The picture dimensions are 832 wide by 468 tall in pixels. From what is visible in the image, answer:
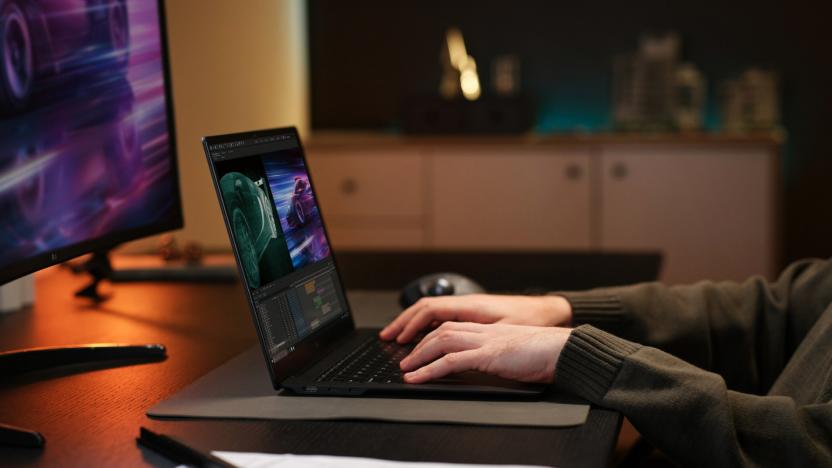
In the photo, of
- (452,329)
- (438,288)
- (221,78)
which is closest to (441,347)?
(452,329)

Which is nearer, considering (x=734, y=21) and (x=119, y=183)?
(x=119, y=183)

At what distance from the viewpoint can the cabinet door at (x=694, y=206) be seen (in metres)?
3.43

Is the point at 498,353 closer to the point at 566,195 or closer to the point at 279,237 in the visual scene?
the point at 279,237

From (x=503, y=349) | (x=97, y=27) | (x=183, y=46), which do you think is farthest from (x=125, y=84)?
(x=183, y=46)

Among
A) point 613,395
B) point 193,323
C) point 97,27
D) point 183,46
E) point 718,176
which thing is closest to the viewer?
point 613,395

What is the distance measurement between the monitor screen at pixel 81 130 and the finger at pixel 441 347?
398 mm

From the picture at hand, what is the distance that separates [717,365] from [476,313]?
0.33 metres

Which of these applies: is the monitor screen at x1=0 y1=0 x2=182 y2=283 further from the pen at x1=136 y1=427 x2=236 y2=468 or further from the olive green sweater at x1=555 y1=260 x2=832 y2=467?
the olive green sweater at x1=555 y1=260 x2=832 y2=467

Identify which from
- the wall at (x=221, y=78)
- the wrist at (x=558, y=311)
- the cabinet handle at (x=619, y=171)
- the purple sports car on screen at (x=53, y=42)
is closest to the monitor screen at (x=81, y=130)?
the purple sports car on screen at (x=53, y=42)

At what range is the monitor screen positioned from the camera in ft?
3.50

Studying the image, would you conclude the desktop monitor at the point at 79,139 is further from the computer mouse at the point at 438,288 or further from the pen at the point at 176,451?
the computer mouse at the point at 438,288

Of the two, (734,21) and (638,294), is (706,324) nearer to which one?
(638,294)

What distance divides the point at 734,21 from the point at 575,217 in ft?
3.00

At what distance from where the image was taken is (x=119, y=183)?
1320 mm
